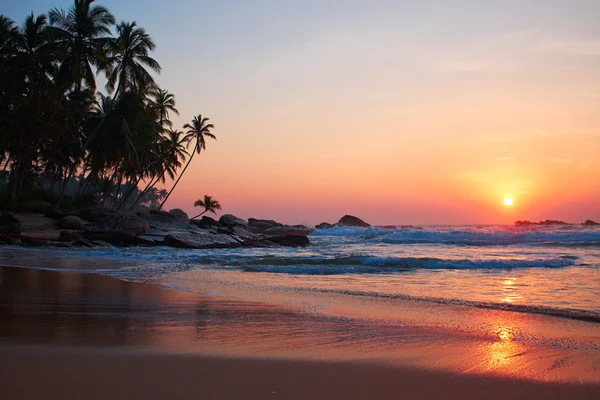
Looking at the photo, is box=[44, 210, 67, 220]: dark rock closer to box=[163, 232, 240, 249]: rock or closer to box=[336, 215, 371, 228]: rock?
box=[163, 232, 240, 249]: rock

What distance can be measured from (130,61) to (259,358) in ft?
111

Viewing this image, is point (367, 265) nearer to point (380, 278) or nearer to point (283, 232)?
point (380, 278)

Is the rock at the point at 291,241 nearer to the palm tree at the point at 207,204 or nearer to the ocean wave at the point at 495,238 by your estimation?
the ocean wave at the point at 495,238

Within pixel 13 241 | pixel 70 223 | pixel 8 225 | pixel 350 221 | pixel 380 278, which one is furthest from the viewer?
pixel 350 221

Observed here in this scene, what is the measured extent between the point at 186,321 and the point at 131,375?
1.97m

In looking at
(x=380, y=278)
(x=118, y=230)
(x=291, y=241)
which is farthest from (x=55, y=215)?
(x=380, y=278)

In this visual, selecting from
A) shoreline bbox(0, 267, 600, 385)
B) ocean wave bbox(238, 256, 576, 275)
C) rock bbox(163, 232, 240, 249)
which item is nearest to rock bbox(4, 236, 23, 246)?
rock bbox(163, 232, 240, 249)

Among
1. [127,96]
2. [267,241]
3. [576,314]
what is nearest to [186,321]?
[576,314]

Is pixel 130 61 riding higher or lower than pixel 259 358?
higher

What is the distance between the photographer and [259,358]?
3.77 meters

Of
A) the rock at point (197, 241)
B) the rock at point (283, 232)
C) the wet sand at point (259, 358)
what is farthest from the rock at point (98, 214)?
the wet sand at point (259, 358)

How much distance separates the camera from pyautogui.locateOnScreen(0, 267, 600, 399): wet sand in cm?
308

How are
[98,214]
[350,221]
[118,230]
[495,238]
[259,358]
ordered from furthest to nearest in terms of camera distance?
[350,221]
[495,238]
[98,214]
[118,230]
[259,358]

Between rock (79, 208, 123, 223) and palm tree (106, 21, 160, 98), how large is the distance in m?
10.4
